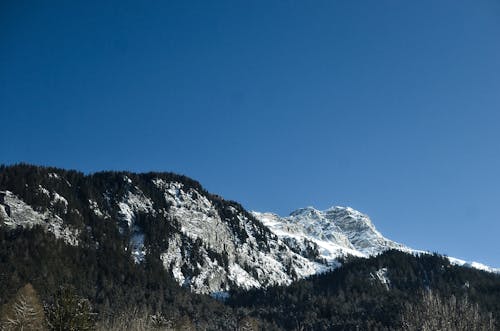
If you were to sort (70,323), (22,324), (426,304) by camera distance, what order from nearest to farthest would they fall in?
1. (70,323)
2. (22,324)
3. (426,304)

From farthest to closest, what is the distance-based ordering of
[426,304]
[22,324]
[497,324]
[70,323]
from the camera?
[497,324]
[426,304]
[22,324]
[70,323]

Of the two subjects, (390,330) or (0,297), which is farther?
(390,330)

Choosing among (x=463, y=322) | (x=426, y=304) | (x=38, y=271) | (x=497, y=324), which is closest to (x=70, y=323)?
(x=463, y=322)

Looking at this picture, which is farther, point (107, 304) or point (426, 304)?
point (107, 304)

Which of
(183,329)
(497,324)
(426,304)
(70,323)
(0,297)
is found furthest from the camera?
(497,324)

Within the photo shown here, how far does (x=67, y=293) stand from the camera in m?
51.8

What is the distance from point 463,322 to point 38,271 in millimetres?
158705

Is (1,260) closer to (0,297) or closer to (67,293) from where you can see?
(0,297)

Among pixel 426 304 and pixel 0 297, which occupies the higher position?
pixel 426 304

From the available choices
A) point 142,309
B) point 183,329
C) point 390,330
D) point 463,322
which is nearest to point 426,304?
point 463,322

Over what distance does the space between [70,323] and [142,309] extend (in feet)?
495

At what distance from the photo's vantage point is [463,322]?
127500 mm

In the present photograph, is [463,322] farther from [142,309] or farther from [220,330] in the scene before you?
[142,309]

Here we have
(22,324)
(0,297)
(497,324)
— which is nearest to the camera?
(22,324)
